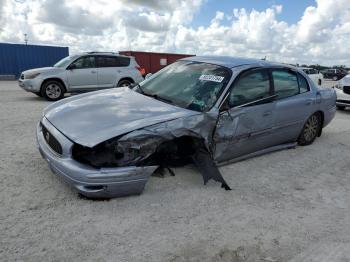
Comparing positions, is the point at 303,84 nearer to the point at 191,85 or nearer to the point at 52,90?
the point at 191,85

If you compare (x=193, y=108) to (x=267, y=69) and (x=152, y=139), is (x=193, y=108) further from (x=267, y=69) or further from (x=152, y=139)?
(x=267, y=69)

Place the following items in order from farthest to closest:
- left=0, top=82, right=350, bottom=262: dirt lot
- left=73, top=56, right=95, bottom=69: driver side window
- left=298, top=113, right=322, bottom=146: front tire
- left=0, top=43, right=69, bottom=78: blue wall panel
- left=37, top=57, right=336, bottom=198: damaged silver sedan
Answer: left=0, top=43, right=69, bottom=78: blue wall panel < left=73, top=56, right=95, bottom=69: driver side window < left=298, top=113, right=322, bottom=146: front tire < left=37, top=57, right=336, bottom=198: damaged silver sedan < left=0, top=82, right=350, bottom=262: dirt lot

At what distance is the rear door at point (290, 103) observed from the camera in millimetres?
5270

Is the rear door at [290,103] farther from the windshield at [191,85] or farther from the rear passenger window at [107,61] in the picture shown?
the rear passenger window at [107,61]

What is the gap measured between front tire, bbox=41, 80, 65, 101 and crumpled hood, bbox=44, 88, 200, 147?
21.4ft

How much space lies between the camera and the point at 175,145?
13.4 feet

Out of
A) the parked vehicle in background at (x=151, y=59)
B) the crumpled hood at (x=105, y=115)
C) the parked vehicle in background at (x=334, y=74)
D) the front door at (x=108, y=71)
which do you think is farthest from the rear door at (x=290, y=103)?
the parked vehicle in background at (x=334, y=74)

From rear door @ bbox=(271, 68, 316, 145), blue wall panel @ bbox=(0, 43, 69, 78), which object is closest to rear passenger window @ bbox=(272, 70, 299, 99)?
rear door @ bbox=(271, 68, 316, 145)

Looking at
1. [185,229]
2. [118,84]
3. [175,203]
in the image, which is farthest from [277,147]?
[118,84]

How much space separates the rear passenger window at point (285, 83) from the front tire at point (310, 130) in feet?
2.44

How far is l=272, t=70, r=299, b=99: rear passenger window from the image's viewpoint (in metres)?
5.29

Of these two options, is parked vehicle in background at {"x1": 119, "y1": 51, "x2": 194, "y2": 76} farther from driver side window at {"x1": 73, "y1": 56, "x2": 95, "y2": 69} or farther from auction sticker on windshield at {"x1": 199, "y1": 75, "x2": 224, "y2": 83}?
auction sticker on windshield at {"x1": 199, "y1": 75, "x2": 224, "y2": 83}

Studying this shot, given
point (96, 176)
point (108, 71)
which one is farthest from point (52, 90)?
point (96, 176)

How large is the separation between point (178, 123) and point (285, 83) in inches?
97.0
